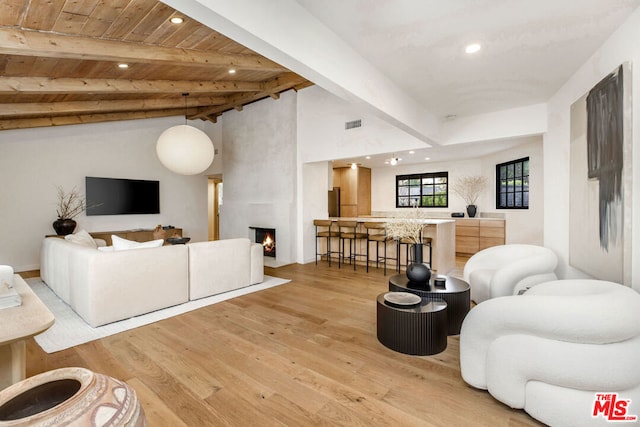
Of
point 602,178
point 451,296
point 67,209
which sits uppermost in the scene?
point 602,178

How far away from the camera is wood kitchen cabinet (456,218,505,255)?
684cm

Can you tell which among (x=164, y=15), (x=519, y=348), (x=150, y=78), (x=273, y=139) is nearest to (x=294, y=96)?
(x=273, y=139)

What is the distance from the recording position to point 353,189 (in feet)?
28.7

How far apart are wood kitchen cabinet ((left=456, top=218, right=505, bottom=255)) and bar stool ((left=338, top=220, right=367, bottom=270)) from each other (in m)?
2.66

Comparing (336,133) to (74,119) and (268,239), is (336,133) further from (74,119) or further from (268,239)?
(74,119)

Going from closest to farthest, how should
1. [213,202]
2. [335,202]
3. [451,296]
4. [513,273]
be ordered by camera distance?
[451,296] → [513,273] → [335,202] → [213,202]

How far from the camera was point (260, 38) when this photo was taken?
1.82m

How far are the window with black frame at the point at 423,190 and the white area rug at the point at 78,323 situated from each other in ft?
18.3

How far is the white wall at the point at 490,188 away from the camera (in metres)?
5.96

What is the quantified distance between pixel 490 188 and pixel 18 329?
8.08 meters

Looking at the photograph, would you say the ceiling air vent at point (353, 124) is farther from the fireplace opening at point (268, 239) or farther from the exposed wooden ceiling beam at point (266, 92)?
the fireplace opening at point (268, 239)

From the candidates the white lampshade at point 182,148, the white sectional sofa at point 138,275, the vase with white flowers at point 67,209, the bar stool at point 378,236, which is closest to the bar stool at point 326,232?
the bar stool at point 378,236

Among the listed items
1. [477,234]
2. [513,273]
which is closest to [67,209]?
[513,273]

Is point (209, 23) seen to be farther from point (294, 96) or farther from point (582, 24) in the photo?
point (294, 96)
